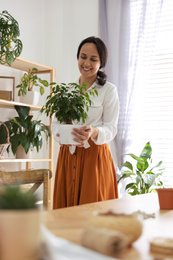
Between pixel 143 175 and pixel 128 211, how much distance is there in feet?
8.70

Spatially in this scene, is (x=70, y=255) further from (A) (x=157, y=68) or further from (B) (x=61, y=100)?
(A) (x=157, y=68)

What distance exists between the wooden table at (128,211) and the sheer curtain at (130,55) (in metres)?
2.70

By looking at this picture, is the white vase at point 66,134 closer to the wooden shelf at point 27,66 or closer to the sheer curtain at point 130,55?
the wooden shelf at point 27,66

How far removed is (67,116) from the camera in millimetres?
1848

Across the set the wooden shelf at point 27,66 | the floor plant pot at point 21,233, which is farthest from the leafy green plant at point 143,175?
the floor plant pot at point 21,233

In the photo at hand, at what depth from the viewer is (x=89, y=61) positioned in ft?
7.57

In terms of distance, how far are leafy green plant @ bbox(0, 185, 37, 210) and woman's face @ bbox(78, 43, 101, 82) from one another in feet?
6.19

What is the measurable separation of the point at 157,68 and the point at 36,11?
1.70 m

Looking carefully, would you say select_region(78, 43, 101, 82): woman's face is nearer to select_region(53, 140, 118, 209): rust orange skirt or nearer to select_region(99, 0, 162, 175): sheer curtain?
select_region(53, 140, 118, 209): rust orange skirt

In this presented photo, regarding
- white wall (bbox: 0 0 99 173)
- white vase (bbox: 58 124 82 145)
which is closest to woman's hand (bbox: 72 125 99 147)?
white vase (bbox: 58 124 82 145)

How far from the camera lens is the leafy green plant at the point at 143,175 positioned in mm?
3680

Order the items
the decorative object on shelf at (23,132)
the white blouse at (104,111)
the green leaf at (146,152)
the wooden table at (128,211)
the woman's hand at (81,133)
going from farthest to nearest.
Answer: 1. the green leaf at (146,152)
2. the decorative object on shelf at (23,132)
3. the white blouse at (104,111)
4. the woman's hand at (81,133)
5. the wooden table at (128,211)

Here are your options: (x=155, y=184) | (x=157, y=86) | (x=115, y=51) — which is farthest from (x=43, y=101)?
(x=155, y=184)

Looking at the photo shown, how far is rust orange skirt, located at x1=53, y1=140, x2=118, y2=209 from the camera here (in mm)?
2131
